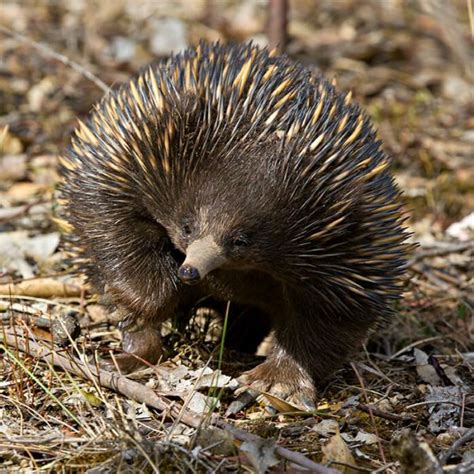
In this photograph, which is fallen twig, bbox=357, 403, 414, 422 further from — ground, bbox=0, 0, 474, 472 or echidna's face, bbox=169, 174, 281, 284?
echidna's face, bbox=169, 174, 281, 284

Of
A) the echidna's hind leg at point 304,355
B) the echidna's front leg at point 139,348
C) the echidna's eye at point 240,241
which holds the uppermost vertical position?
the echidna's eye at point 240,241

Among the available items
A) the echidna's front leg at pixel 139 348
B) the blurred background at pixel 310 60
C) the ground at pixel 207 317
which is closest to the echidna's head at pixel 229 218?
the ground at pixel 207 317

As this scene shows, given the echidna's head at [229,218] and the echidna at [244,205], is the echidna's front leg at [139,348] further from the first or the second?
the echidna's head at [229,218]

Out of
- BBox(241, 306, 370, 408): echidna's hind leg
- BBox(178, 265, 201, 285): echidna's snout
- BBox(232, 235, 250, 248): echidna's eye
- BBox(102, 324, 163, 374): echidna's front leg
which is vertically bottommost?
BBox(102, 324, 163, 374): echidna's front leg

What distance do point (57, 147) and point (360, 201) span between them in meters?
3.78

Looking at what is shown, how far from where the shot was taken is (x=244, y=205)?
3.15 meters

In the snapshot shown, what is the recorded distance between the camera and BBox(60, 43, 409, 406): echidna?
3219mm

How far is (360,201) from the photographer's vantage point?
136 inches

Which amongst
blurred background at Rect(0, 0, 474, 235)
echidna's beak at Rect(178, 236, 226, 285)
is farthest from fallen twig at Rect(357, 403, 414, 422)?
blurred background at Rect(0, 0, 474, 235)

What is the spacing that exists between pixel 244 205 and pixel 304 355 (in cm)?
92

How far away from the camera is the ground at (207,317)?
118 inches

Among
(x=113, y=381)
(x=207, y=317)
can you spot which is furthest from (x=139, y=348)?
(x=207, y=317)

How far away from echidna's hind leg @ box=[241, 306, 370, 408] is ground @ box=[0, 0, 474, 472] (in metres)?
0.13

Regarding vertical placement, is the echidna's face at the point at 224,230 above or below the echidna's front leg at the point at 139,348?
above
